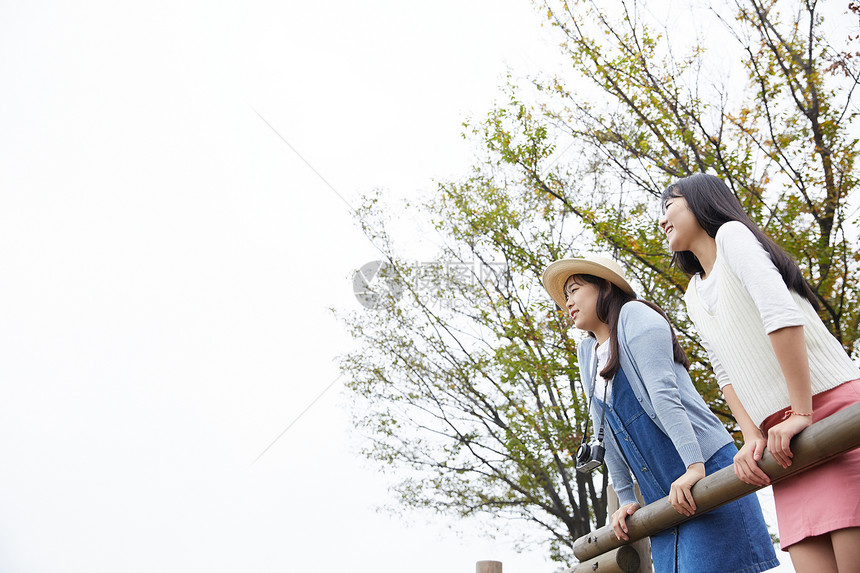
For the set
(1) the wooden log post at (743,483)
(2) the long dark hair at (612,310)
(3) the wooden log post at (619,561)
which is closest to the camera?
(1) the wooden log post at (743,483)

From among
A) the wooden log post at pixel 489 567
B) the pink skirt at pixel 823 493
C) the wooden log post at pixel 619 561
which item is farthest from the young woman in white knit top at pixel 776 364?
the wooden log post at pixel 489 567

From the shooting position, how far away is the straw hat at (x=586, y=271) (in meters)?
2.49

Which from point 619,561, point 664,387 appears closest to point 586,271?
point 664,387

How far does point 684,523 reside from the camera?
2.10 meters

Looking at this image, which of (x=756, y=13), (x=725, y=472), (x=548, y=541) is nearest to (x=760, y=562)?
(x=725, y=472)

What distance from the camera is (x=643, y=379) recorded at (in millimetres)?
2125

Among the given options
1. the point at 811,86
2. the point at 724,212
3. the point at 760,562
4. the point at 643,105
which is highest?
the point at 643,105

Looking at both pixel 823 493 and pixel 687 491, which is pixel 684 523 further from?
pixel 823 493

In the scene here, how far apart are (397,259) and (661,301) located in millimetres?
4505

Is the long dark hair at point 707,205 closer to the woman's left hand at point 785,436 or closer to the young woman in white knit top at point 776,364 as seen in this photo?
the young woman in white knit top at point 776,364

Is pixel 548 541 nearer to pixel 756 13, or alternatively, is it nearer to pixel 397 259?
pixel 397 259

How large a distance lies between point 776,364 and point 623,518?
103 centimetres

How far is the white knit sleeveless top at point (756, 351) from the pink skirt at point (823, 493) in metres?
0.03

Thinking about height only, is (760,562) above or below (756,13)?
below
